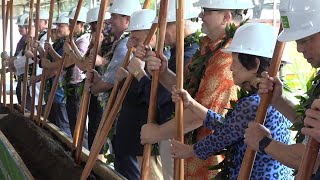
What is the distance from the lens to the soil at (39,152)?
4203mm

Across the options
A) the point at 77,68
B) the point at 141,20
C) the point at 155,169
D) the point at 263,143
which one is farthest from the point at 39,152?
the point at 263,143

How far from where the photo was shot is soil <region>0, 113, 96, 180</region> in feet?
13.8

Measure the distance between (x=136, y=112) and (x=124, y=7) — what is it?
1104mm

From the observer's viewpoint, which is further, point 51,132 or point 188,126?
point 51,132

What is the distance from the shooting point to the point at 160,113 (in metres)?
3.46

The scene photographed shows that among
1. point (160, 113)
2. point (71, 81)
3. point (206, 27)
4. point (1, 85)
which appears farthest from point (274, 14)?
point (1, 85)

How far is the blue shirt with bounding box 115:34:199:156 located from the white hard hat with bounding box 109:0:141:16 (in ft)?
3.10

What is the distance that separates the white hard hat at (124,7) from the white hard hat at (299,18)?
2488mm

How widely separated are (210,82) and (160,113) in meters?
0.55

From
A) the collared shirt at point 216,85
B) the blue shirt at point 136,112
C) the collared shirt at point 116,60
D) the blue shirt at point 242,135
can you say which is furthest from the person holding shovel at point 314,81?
the collared shirt at point 116,60

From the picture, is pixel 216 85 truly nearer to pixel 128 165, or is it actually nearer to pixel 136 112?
pixel 136 112

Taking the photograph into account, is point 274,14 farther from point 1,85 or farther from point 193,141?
point 1,85

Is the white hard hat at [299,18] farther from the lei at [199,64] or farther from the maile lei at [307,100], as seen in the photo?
the lei at [199,64]

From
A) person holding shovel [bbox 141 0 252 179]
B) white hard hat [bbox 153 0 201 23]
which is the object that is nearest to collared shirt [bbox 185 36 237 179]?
person holding shovel [bbox 141 0 252 179]
